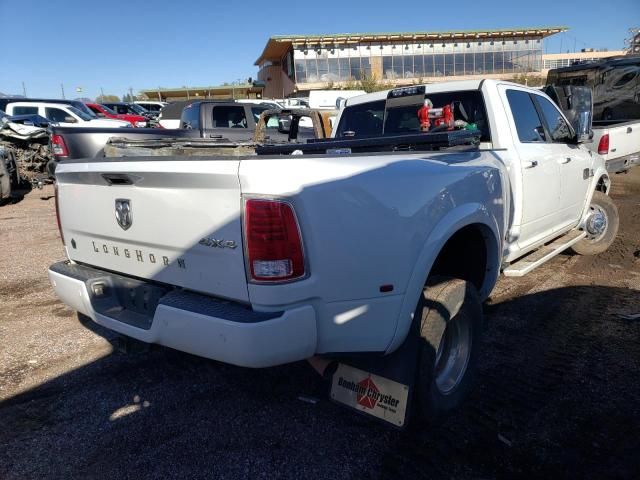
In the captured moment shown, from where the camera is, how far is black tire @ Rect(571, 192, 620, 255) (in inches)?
229

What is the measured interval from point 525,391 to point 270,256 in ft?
6.67

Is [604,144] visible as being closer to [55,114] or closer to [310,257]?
[310,257]

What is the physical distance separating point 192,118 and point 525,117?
27.2 ft

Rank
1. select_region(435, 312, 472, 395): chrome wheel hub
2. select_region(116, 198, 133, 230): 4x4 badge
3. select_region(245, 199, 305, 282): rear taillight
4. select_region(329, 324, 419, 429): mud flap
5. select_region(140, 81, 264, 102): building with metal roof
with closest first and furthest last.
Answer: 1. select_region(245, 199, 305, 282): rear taillight
2. select_region(329, 324, 419, 429): mud flap
3. select_region(116, 198, 133, 230): 4x4 badge
4. select_region(435, 312, 472, 395): chrome wheel hub
5. select_region(140, 81, 264, 102): building with metal roof

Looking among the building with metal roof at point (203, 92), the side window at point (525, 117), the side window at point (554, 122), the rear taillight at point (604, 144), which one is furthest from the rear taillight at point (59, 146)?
the building with metal roof at point (203, 92)

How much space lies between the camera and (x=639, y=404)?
9.57 feet

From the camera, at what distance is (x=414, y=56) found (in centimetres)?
5675

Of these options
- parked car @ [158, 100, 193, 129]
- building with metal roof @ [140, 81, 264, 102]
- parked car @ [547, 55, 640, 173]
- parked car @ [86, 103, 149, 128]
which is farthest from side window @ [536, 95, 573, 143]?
building with metal roof @ [140, 81, 264, 102]

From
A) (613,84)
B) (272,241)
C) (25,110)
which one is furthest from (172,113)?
(272,241)

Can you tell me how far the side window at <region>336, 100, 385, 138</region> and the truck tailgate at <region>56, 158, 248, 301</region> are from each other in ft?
8.59

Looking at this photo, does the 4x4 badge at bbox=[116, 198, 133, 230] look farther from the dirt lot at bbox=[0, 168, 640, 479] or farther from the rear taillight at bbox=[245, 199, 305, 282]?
the dirt lot at bbox=[0, 168, 640, 479]

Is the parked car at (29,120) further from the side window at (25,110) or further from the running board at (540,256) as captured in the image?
the running board at (540,256)

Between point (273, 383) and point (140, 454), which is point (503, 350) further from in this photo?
point (140, 454)

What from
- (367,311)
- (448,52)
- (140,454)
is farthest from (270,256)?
(448,52)
